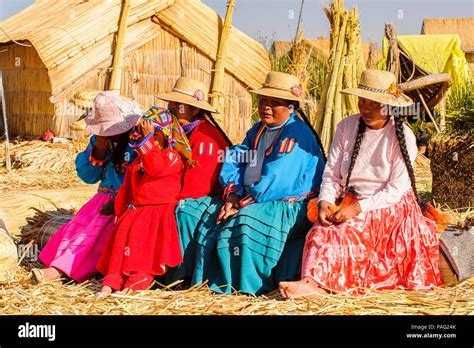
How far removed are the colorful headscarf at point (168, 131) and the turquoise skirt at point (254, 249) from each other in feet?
1.74

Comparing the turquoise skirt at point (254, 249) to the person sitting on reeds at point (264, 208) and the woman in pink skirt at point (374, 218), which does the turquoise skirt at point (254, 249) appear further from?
the woman in pink skirt at point (374, 218)

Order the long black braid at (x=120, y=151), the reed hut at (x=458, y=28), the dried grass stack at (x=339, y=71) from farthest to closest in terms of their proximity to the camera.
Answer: the reed hut at (x=458, y=28) < the dried grass stack at (x=339, y=71) < the long black braid at (x=120, y=151)

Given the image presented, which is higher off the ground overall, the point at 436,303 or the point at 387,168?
the point at 387,168

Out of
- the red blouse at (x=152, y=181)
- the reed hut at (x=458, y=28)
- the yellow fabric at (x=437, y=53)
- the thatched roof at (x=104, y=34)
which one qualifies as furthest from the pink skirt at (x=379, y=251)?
the reed hut at (x=458, y=28)

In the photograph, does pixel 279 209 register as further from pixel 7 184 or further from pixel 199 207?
pixel 7 184

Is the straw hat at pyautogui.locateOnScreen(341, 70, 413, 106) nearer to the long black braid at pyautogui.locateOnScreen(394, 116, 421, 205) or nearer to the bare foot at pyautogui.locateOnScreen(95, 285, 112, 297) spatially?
the long black braid at pyautogui.locateOnScreen(394, 116, 421, 205)

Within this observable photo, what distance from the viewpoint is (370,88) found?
4.79 meters

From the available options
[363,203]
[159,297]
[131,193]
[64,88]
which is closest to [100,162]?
[131,193]

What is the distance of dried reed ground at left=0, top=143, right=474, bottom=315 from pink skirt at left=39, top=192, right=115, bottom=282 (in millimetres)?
380

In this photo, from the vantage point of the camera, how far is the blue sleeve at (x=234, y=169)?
16.3 feet

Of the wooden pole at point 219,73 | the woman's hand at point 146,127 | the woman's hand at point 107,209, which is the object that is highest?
the wooden pole at point 219,73

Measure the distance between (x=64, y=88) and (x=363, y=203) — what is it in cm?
635

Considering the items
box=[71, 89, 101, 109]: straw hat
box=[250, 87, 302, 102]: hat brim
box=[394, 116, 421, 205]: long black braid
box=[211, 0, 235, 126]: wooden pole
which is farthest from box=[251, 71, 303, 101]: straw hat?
box=[211, 0, 235, 126]: wooden pole

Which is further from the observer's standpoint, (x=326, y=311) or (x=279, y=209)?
(x=279, y=209)
